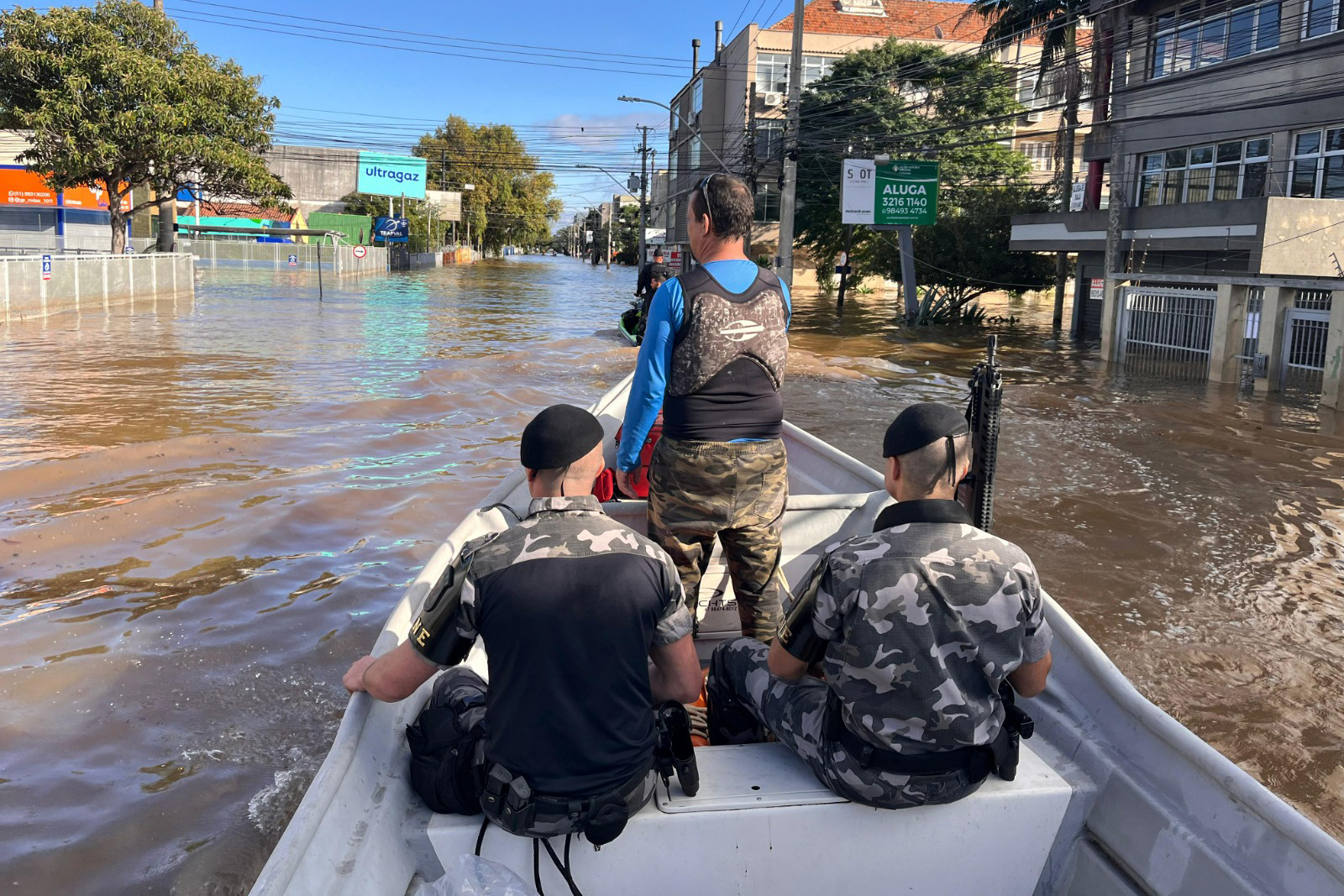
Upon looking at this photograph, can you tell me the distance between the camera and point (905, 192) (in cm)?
2592

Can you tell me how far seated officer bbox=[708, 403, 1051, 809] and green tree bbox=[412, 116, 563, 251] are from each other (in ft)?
263

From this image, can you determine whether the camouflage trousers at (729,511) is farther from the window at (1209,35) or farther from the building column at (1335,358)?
the window at (1209,35)

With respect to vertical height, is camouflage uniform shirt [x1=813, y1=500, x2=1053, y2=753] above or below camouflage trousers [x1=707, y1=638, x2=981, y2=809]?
above

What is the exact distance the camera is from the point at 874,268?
32.8 metres

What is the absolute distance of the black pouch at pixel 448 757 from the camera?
250 cm

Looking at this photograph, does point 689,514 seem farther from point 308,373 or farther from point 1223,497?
point 308,373

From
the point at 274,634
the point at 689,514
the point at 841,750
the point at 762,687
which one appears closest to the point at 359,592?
the point at 274,634

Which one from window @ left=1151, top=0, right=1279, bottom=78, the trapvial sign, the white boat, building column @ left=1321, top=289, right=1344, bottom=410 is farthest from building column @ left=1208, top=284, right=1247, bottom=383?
the trapvial sign

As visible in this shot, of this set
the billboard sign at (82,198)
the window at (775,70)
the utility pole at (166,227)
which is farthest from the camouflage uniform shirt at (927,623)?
the window at (775,70)

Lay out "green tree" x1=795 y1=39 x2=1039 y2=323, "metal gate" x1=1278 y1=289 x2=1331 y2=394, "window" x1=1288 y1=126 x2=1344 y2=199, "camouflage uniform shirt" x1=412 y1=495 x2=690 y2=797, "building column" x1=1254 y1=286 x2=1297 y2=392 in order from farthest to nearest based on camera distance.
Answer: "green tree" x1=795 y1=39 x2=1039 y2=323, "window" x1=1288 y1=126 x2=1344 y2=199, "metal gate" x1=1278 y1=289 x2=1331 y2=394, "building column" x1=1254 y1=286 x2=1297 y2=392, "camouflage uniform shirt" x1=412 y1=495 x2=690 y2=797

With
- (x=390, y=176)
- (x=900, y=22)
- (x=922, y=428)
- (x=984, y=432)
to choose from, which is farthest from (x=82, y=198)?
(x=922, y=428)

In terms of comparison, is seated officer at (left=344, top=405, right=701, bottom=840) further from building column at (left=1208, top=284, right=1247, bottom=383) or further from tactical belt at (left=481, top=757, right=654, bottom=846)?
building column at (left=1208, top=284, right=1247, bottom=383)

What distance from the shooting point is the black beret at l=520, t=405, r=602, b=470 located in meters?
2.48

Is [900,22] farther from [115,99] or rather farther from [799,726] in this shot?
[799,726]
